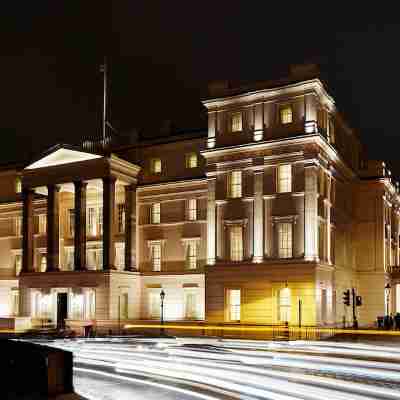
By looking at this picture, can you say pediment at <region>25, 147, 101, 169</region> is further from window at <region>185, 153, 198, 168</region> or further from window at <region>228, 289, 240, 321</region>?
window at <region>228, 289, 240, 321</region>

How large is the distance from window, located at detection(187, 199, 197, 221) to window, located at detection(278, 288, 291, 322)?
12.8 meters

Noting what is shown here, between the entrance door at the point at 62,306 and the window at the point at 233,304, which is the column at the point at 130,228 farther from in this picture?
the window at the point at 233,304

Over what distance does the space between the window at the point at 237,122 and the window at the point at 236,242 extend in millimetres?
8304

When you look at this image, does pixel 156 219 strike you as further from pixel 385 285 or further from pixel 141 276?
pixel 385 285

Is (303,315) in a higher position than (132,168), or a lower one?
lower

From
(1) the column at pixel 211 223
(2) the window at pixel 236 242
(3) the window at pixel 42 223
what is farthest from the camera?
(3) the window at pixel 42 223

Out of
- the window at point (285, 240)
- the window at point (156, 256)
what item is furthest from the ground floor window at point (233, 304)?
the window at point (156, 256)

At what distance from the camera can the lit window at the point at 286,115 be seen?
50.9 m

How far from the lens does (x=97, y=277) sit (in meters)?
56.2

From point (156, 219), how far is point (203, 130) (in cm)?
967

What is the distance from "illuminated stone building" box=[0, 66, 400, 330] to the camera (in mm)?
49875

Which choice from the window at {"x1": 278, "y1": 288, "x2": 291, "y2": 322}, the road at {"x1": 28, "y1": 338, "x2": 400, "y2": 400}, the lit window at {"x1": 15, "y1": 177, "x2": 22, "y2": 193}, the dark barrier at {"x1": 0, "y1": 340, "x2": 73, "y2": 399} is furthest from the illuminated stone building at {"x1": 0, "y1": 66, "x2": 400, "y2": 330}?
the dark barrier at {"x1": 0, "y1": 340, "x2": 73, "y2": 399}

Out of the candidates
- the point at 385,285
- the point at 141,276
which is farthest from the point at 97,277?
the point at 385,285

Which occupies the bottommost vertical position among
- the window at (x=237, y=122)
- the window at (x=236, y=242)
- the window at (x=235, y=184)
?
the window at (x=236, y=242)
